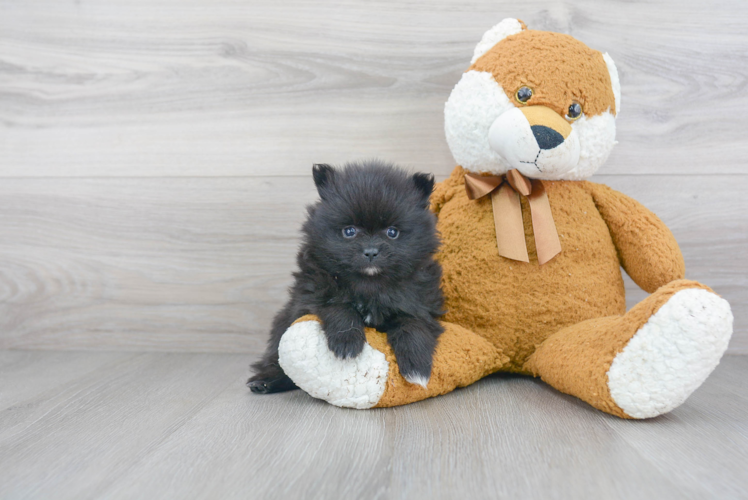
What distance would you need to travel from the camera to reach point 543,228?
40.4 inches

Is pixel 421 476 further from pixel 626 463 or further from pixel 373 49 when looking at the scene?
pixel 373 49

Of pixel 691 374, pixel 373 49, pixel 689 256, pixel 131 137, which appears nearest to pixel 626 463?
pixel 691 374

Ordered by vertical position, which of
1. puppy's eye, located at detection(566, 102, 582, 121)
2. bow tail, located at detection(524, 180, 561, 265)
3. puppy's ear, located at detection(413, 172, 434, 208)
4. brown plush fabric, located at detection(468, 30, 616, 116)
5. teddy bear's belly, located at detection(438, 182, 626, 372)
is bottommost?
teddy bear's belly, located at detection(438, 182, 626, 372)

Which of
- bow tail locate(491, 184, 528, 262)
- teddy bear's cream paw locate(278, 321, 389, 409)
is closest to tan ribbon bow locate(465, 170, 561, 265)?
bow tail locate(491, 184, 528, 262)

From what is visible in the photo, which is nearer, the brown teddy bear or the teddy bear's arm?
the brown teddy bear

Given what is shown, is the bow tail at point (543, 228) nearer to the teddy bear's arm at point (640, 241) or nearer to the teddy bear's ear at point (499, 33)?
the teddy bear's arm at point (640, 241)

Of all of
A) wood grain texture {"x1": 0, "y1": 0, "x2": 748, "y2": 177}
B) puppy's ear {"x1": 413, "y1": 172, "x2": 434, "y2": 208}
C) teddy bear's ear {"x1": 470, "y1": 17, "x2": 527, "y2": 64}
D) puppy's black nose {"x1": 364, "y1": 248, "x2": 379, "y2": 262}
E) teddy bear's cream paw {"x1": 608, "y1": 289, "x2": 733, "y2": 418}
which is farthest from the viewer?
wood grain texture {"x1": 0, "y1": 0, "x2": 748, "y2": 177}

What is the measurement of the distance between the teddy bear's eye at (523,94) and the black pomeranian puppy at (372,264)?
241 mm

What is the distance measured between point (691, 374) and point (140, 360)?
1234mm

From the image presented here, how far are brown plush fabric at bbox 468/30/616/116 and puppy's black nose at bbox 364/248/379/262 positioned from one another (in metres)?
0.41

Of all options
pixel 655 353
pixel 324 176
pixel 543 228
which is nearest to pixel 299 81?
pixel 324 176

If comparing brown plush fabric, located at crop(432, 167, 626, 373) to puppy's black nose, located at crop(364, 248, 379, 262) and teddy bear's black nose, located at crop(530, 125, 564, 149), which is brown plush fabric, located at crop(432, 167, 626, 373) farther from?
puppy's black nose, located at crop(364, 248, 379, 262)

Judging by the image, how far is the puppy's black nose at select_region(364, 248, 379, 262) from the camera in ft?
2.90

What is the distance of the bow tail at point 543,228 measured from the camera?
1.02 meters
